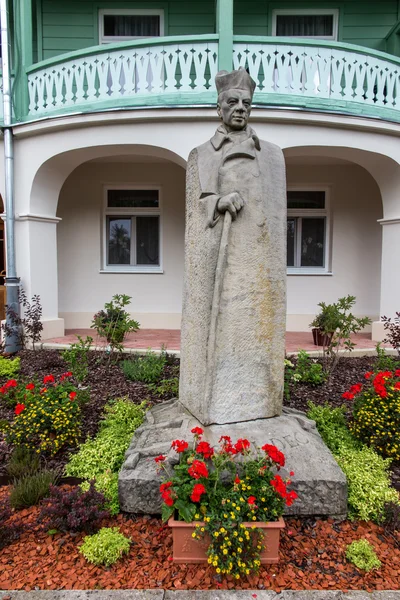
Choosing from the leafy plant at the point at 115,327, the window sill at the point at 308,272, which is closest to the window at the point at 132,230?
the leafy plant at the point at 115,327

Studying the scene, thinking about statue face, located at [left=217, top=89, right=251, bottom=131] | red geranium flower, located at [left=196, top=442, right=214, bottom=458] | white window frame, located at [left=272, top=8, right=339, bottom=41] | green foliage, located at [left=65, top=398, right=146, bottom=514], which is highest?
white window frame, located at [left=272, top=8, right=339, bottom=41]

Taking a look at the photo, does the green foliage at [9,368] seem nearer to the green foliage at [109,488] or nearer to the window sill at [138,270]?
the green foliage at [109,488]

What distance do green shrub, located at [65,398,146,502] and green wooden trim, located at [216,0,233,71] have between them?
5.86 meters

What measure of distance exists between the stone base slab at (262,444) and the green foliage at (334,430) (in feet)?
0.99

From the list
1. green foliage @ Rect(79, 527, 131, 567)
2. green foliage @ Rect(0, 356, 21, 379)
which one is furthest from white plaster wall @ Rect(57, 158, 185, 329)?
green foliage @ Rect(79, 527, 131, 567)

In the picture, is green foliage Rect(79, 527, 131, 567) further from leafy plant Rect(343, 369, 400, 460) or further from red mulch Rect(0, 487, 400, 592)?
leafy plant Rect(343, 369, 400, 460)

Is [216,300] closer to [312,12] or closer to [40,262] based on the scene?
[40,262]

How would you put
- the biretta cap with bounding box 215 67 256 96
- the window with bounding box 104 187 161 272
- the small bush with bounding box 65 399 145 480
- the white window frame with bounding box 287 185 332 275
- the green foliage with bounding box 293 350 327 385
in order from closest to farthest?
1. the biretta cap with bounding box 215 67 256 96
2. the small bush with bounding box 65 399 145 480
3. the green foliage with bounding box 293 350 327 385
4. the white window frame with bounding box 287 185 332 275
5. the window with bounding box 104 187 161 272

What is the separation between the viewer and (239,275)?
8.16 ft

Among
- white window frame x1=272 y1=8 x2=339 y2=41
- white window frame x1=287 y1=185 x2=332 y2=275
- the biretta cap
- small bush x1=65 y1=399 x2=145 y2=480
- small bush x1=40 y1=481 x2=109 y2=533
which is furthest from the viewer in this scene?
white window frame x1=287 y1=185 x2=332 y2=275

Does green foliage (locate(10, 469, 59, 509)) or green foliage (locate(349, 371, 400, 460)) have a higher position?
green foliage (locate(349, 371, 400, 460))

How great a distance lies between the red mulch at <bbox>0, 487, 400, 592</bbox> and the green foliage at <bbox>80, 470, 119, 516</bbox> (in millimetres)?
76

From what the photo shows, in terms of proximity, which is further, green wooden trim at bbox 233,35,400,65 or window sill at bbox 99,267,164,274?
window sill at bbox 99,267,164,274

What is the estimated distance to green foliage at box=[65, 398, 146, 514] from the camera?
2.53 m
